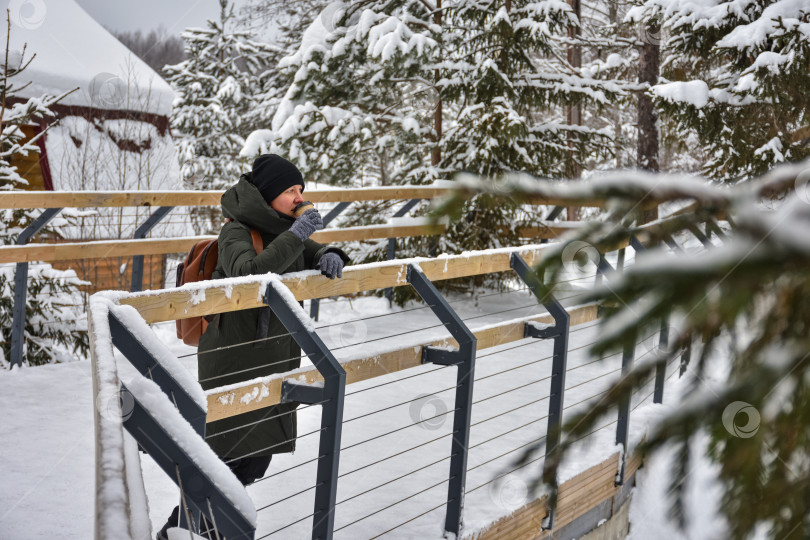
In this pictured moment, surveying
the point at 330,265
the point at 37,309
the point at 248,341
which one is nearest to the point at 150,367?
the point at 330,265

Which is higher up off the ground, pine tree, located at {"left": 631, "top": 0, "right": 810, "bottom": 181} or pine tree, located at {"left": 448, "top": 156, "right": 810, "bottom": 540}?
pine tree, located at {"left": 631, "top": 0, "right": 810, "bottom": 181}

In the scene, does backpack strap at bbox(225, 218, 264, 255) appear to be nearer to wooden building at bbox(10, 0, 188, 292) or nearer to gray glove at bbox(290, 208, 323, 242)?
gray glove at bbox(290, 208, 323, 242)

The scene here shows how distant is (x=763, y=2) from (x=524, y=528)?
696 centimetres

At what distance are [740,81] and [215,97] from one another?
16615mm

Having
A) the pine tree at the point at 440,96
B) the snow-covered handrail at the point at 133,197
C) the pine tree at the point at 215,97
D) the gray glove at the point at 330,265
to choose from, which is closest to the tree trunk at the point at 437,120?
the pine tree at the point at 440,96

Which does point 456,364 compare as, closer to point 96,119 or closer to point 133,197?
point 133,197

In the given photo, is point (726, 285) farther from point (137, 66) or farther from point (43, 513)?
point (137, 66)

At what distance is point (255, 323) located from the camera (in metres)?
3.11

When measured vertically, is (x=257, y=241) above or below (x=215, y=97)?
below

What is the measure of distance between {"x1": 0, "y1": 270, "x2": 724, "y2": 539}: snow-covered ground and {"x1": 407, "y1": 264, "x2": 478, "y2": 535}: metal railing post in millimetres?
72

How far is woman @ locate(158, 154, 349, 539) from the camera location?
3.06 metres

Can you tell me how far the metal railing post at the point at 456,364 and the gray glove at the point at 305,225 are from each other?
1.59 feet

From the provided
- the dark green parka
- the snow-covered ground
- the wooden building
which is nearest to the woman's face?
the dark green parka

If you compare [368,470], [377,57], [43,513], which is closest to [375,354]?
[368,470]
